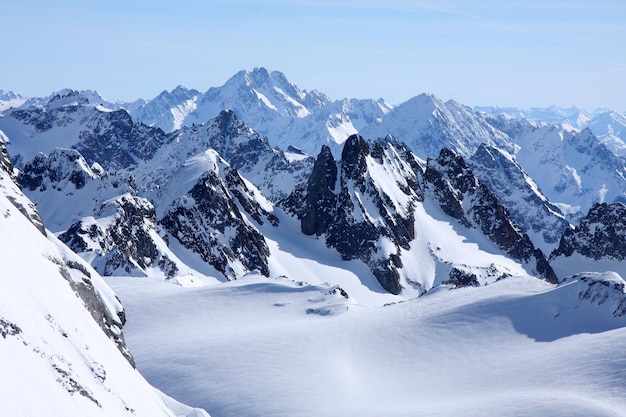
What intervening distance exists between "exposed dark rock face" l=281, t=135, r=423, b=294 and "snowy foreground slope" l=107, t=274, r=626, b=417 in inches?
2336

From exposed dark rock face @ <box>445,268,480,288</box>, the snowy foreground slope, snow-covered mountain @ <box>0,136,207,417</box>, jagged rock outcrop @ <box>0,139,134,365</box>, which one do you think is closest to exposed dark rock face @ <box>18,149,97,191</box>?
the snowy foreground slope

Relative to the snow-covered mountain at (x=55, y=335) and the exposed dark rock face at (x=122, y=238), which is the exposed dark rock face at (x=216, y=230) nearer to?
the exposed dark rock face at (x=122, y=238)

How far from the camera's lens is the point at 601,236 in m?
176

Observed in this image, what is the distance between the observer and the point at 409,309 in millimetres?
91688

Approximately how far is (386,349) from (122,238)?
6090 cm

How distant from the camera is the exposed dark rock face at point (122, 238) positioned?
113 metres

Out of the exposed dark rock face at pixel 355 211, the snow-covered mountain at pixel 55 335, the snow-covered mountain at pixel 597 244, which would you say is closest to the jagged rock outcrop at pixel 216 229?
the exposed dark rock face at pixel 355 211

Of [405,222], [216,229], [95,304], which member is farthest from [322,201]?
[95,304]

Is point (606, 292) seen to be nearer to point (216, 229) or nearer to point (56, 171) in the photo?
point (216, 229)

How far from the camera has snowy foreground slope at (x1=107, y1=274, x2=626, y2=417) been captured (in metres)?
61.9

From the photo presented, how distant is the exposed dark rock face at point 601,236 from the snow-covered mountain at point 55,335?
152757 millimetres

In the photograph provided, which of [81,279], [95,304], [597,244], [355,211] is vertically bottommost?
[597,244]

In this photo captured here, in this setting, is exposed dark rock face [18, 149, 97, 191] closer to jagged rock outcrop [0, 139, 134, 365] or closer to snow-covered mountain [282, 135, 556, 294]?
snow-covered mountain [282, 135, 556, 294]

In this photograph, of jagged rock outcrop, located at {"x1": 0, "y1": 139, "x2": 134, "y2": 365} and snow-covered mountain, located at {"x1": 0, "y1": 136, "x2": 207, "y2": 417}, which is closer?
snow-covered mountain, located at {"x1": 0, "y1": 136, "x2": 207, "y2": 417}
